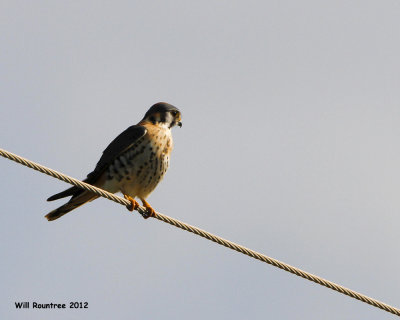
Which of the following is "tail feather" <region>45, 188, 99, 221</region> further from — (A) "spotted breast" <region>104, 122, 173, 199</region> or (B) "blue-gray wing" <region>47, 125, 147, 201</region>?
(A) "spotted breast" <region>104, 122, 173, 199</region>

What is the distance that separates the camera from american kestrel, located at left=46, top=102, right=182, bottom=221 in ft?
26.2

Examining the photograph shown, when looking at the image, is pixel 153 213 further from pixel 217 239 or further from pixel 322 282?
pixel 322 282

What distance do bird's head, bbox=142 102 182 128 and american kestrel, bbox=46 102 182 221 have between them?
148 mm

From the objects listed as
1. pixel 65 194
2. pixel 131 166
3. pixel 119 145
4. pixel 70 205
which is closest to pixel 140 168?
pixel 131 166

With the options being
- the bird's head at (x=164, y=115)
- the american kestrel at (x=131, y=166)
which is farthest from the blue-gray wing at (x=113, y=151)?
the bird's head at (x=164, y=115)

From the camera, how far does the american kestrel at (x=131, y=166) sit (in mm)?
7988

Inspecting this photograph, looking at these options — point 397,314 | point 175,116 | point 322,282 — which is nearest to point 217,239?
point 322,282

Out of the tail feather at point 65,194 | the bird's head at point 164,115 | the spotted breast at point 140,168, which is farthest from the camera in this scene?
the bird's head at point 164,115

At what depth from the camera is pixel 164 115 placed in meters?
8.72

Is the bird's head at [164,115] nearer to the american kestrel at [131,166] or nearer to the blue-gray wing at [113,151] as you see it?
the american kestrel at [131,166]

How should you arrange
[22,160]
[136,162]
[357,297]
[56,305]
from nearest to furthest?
[22,160]
[357,297]
[136,162]
[56,305]

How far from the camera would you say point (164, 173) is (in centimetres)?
811

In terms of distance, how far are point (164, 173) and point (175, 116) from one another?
3.00ft

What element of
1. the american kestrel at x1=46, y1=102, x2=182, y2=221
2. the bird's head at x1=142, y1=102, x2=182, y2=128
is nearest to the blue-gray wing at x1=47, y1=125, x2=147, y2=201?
the american kestrel at x1=46, y1=102, x2=182, y2=221
